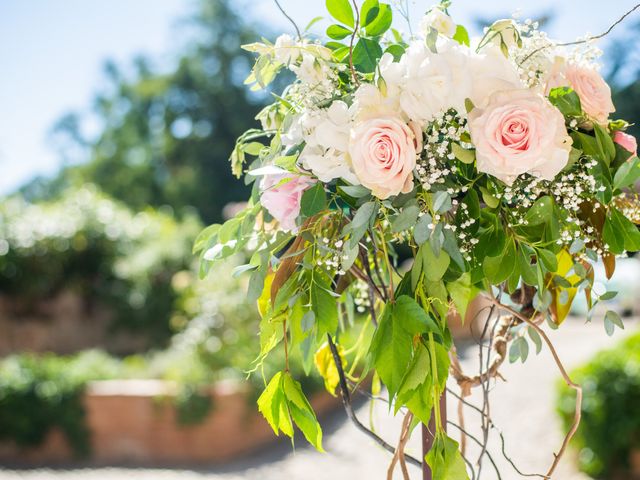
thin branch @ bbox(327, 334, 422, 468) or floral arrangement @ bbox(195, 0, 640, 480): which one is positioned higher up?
floral arrangement @ bbox(195, 0, 640, 480)

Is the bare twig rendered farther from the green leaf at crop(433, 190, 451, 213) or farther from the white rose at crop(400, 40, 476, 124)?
the white rose at crop(400, 40, 476, 124)

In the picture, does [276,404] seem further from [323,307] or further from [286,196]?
[286,196]

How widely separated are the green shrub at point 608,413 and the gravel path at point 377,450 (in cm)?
16

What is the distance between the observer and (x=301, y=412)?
89cm

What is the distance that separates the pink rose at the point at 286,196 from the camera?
2.87 feet

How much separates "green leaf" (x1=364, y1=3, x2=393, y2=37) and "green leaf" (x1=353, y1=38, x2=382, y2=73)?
0.7 inches

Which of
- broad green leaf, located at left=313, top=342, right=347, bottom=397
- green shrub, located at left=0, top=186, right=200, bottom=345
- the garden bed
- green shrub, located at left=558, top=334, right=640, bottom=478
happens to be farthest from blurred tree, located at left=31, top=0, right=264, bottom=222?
broad green leaf, located at left=313, top=342, right=347, bottom=397

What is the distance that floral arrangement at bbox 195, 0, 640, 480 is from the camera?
770 mm

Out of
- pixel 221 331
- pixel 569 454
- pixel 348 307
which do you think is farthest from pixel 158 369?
pixel 348 307

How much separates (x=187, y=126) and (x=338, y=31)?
20.6 m

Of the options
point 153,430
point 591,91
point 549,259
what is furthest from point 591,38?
point 153,430

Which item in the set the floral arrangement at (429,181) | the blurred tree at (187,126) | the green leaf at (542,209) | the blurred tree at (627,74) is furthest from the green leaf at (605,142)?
the blurred tree at (187,126)

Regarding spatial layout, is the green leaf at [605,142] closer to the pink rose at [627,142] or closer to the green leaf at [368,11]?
the pink rose at [627,142]

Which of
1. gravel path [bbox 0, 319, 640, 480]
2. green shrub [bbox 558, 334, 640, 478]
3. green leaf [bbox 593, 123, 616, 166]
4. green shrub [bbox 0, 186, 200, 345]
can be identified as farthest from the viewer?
green shrub [bbox 0, 186, 200, 345]
